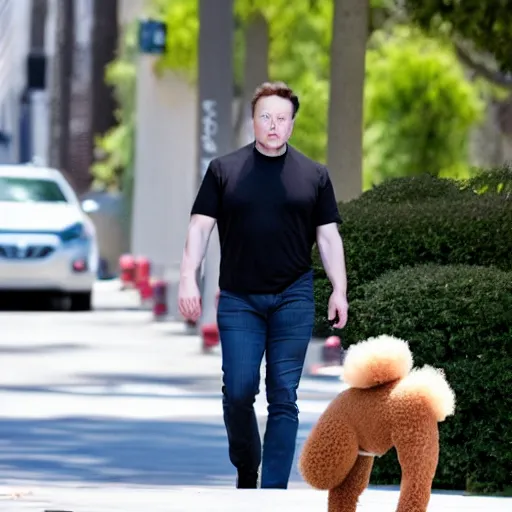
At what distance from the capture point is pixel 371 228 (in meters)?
11.8

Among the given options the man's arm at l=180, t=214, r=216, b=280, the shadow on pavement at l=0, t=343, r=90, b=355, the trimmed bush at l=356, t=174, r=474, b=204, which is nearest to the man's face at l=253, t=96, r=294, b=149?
the man's arm at l=180, t=214, r=216, b=280

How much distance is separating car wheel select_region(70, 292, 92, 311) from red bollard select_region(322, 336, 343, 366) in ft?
33.1

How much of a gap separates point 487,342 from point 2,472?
2.74 meters

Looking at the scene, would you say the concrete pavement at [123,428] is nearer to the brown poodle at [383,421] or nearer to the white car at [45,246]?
the brown poodle at [383,421]

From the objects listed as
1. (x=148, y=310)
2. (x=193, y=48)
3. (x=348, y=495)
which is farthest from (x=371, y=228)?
(x=193, y=48)

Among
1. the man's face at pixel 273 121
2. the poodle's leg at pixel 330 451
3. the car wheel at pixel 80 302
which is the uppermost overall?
the man's face at pixel 273 121

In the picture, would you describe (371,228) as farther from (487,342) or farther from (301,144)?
(301,144)

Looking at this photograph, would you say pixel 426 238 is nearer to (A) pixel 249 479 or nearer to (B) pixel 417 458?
(A) pixel 249 479

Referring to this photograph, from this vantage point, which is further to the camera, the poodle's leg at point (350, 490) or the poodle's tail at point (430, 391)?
the poodle's leg at point (350, 490)

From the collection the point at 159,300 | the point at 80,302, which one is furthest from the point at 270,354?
the point at 80,302

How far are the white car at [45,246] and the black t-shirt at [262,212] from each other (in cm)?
1734

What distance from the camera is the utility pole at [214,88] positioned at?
23.4 metres

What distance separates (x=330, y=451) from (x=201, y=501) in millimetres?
1218

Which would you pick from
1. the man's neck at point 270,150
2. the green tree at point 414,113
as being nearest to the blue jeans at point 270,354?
the man's neck at point 270,150
